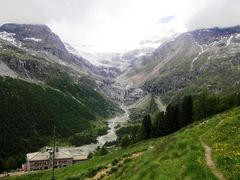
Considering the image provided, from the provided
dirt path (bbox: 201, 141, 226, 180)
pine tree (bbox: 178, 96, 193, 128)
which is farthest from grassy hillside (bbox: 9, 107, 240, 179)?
pine tree (bbox: 178, 96, 193, 128)

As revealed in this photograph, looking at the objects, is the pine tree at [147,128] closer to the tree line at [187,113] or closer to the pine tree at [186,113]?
the tree line at [187,113]

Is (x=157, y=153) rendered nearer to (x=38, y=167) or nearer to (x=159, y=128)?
(x=159, y=128)

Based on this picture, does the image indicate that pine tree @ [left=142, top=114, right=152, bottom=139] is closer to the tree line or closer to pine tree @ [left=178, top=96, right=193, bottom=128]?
the tree line

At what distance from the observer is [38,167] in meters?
182

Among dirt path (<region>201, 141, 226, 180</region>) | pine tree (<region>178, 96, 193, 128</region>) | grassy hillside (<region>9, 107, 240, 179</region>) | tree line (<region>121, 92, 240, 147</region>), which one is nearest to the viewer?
dirt path (<region>201, 141, 226, 180</region>)

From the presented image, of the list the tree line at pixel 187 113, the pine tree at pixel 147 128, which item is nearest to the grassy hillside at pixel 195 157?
the tree line at pixel 187 113

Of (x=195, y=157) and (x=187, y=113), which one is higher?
(x=195, y=157)

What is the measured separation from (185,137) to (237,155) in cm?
874

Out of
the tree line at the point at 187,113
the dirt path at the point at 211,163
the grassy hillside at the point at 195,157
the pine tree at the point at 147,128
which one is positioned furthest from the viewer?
the pine tree at the point at 147,128

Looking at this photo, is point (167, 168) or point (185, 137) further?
point (185, 137)

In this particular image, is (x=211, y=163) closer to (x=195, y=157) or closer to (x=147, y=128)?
(x=195, y=157)

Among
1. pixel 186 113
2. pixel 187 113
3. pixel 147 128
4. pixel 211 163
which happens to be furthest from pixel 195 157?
pixel 147 128

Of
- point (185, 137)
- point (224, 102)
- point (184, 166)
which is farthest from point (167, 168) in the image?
point (224, 102)

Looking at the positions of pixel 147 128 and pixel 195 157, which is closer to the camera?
pixel 195 157
